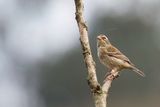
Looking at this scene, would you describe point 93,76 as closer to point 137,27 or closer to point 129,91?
point 129,91

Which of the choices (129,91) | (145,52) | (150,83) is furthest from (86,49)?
(145,52)

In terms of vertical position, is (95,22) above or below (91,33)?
above

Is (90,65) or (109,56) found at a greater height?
(109,56)

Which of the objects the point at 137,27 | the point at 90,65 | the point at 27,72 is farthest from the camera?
the point at 137,27

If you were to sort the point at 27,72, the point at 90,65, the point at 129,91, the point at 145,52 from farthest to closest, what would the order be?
1. the point at 145,52
2. the point at 27,72
3. the point at 129,91
4. the point at 90,65

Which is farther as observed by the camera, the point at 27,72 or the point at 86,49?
the point at 27,72

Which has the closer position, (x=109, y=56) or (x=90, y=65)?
(x=90, y=65)

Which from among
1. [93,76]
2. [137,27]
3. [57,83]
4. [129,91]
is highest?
[137,27]

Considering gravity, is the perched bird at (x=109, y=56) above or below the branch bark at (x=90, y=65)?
above

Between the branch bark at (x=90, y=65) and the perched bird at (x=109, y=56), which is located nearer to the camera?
the branch bark at (x=90, y=65)

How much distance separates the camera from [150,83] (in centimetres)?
3162

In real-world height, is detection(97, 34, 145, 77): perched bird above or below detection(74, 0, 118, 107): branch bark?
above

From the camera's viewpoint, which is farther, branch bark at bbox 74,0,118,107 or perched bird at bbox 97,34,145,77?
perched bird at bbox 97,34,145,77

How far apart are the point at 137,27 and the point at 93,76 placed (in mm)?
35608
